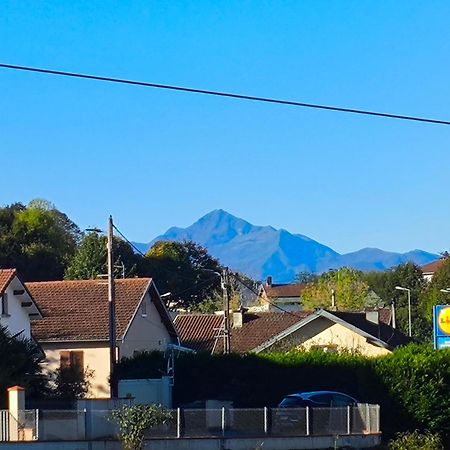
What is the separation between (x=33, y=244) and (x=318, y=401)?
66634mm

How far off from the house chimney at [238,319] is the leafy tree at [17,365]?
96.7 feet

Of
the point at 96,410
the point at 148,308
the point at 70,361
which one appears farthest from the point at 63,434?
the point at 148,308

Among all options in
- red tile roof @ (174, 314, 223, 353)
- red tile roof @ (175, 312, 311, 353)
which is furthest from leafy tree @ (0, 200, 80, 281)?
red tile roof @ (175, 312, 311, 353)

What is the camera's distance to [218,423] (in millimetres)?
34688

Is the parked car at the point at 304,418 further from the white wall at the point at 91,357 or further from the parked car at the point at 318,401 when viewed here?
the white wall at the point at 91,357

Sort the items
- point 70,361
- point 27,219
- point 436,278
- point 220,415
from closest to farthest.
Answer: point 220,415 → point 70,361 → point 27,219 → point 436,278

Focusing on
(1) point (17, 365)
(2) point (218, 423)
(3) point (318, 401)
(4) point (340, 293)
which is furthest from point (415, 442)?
(4) point (340, 293)

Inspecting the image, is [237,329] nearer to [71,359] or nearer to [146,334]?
[146,334]

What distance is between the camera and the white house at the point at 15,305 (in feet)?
162

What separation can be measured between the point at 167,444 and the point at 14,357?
9.07m

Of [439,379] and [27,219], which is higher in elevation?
[27,219]

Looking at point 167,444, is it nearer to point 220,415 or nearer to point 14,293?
point 220,415

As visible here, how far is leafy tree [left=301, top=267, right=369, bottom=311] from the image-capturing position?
12378 cm

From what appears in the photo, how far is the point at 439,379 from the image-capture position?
39500 millimetres
